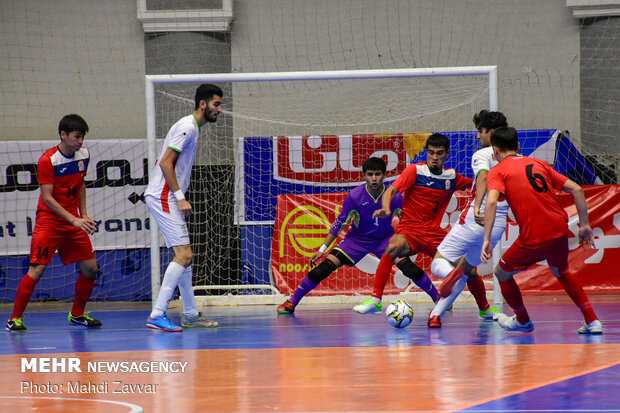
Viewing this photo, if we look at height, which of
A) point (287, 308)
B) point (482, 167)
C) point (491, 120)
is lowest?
point (287, 308)

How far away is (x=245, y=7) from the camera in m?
13.2

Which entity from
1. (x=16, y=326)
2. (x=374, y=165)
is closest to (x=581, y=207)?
(x=374, y=165)

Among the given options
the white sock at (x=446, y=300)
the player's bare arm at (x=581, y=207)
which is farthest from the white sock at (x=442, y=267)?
the player's bare arm at (x=581, y=207)

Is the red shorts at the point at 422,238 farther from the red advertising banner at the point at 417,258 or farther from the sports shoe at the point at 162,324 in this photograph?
the red advertising banner at the point at 417,258

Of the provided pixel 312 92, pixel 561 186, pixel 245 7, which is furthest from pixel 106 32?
pixel 561 186

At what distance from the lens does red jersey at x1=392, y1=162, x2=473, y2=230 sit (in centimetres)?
816

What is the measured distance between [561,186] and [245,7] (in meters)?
8.05

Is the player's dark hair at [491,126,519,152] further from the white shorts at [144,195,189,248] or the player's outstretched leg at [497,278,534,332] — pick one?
the white shorts at [144,195,189,248]

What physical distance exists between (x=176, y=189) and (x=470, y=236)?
2697mm

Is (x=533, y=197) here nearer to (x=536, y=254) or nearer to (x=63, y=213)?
(x=536, y=254)

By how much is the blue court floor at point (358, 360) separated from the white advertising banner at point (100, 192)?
2.73 meters

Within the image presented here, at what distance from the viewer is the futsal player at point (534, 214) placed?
6352 mm

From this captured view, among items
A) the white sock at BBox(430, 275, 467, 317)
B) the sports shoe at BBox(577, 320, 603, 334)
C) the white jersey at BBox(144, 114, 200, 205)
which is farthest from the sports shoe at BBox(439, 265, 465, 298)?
the white jersey at BBox(144, 114, 200, 205)

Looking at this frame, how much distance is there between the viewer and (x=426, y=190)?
8188 mm
